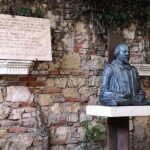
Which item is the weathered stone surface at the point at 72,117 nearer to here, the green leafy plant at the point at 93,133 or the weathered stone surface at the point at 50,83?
the green leafy plant at the point at 93,133

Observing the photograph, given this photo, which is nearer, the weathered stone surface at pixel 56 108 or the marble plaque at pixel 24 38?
the marble plaque at pixel 24 38

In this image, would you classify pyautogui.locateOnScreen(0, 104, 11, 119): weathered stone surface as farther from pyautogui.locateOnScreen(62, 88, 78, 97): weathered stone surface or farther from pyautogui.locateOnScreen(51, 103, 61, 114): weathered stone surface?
pyautogui.locateOnScreen(62, 88, 78, 97): weathered stone surface

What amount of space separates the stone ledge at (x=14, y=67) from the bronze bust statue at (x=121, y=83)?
39.7 inches

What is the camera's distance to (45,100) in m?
4.90

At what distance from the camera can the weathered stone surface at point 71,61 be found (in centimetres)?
504

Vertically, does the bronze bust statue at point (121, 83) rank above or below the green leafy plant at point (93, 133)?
above

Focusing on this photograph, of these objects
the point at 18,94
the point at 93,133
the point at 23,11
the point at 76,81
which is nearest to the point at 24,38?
the point at 23,11

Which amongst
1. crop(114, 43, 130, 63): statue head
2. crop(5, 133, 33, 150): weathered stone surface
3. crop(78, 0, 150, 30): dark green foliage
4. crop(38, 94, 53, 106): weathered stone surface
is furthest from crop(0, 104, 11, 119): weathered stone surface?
crop(78, 0, 150, 30): dark green foliage

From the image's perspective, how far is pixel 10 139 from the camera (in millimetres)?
4613

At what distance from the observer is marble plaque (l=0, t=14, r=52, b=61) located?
4.54 m

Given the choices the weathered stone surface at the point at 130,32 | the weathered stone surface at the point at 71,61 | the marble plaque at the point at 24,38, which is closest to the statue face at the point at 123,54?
the marble plaque at the point at 24,38

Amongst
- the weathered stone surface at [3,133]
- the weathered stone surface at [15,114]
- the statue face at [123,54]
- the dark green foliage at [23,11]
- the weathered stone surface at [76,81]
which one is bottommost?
the weathered stone surface at [3,133]

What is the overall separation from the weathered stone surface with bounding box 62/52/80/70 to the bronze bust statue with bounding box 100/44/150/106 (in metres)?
1.12

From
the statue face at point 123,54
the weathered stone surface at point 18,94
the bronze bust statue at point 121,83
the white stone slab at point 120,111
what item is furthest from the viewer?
the weathered stone surface at point 18,94
